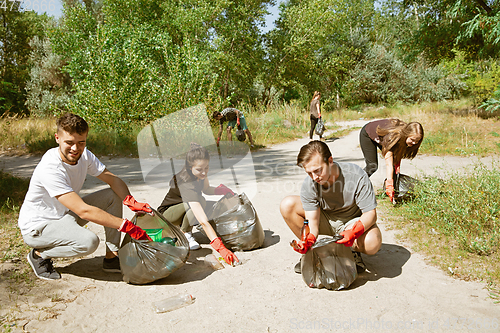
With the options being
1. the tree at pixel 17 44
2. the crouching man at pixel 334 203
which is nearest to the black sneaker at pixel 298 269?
the crouching man at pixel 334 203

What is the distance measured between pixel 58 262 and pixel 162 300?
1.30 metres

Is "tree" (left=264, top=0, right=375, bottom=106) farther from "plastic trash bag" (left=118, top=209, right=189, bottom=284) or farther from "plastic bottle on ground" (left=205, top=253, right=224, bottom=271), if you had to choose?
"plastic trash bag" (left=118, top=209, right=189, bottom=284)

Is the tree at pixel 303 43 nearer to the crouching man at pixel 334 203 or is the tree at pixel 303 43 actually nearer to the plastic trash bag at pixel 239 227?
the plastic trash bag at pixel 239 227

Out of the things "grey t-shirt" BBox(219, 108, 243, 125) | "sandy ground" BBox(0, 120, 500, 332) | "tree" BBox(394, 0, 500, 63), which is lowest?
"sandy ground" BBox(0, 120, 500, 332)

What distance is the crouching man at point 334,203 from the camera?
8.64 feet

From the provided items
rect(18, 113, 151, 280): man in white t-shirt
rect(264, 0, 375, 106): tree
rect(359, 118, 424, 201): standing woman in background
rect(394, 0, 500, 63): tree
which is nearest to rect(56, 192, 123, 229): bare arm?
A: rect(18, 113, 151, 280): man in white t-shirt

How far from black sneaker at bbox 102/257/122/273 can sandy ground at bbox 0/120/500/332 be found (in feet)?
0.17

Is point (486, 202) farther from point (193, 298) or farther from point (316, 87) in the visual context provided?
point (316, 87)

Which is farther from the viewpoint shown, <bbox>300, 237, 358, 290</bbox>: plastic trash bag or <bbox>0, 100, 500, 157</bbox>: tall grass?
<bbox>0, 100, 500, 157</bbox>: tall grass

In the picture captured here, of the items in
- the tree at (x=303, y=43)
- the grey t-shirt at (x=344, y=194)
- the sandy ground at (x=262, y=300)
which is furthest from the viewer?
the tree at (x=303, y=43)

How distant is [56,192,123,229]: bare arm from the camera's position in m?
2.65

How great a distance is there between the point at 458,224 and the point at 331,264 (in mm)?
1634

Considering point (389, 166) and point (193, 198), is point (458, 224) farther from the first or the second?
point (193, 198)

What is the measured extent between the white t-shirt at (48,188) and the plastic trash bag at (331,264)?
1940 mm
